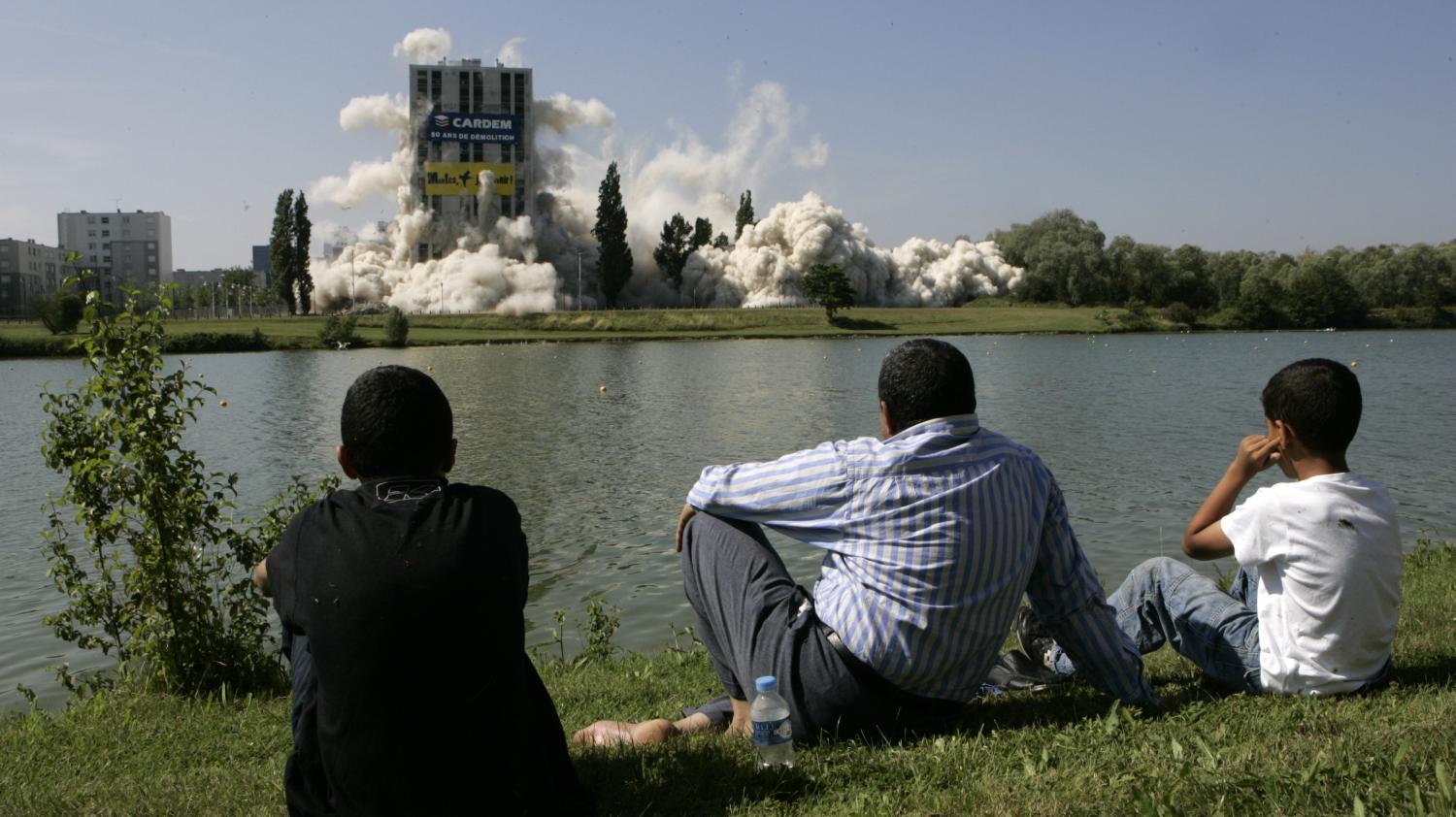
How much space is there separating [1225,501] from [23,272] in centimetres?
20418

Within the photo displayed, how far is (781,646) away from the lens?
13.6 ft

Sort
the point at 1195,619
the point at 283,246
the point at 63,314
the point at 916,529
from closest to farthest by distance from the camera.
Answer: the point at 916,529
the point at 1195,619
the point at 63,314
the point at 283,246

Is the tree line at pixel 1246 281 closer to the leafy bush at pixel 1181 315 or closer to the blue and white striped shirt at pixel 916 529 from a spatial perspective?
the leafy bush at pixel 1181 315

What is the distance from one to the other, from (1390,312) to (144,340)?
111 m

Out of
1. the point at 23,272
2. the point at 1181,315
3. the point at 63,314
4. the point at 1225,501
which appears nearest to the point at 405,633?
the point at 1225,501

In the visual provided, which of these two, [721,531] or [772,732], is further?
[721,531]

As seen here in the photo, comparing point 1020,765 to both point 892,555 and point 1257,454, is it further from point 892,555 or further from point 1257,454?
point 1257,454

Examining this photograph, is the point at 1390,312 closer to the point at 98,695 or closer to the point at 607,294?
the point at 607,294

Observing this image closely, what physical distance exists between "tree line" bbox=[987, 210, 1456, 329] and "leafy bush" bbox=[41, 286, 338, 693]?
102m

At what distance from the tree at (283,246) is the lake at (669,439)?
123 ft

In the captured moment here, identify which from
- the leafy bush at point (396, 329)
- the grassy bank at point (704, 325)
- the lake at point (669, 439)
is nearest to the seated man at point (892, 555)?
the lake at point (669, 439)

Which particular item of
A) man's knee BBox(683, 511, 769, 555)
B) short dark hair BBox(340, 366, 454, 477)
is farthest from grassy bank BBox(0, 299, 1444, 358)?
short dark hair BBox(340, 366, 454, 477)

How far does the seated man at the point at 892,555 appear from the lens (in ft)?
13.3

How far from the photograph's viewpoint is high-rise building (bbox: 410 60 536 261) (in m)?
119
